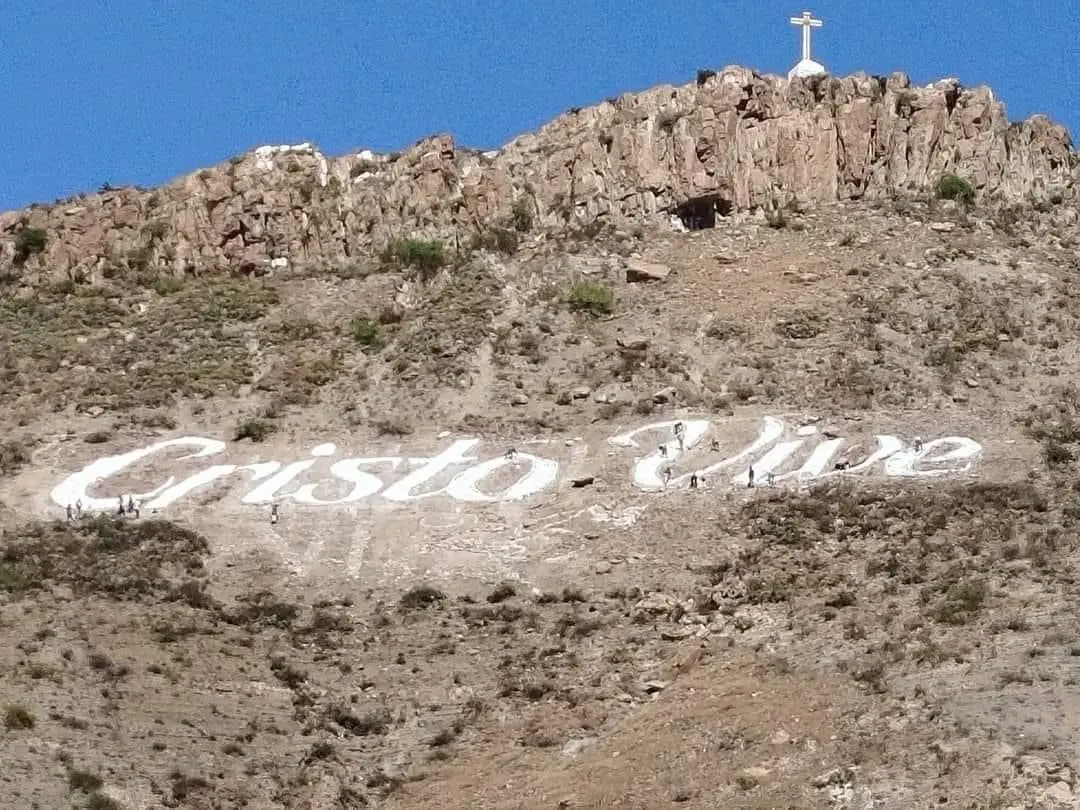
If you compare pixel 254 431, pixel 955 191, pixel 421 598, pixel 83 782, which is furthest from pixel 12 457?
pixel 955 191

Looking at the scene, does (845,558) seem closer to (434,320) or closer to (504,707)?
(504,707)

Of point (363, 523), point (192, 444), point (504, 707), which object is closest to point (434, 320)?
point (192, 444)

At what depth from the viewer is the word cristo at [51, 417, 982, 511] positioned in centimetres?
3597

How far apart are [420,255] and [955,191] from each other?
11.9 meters

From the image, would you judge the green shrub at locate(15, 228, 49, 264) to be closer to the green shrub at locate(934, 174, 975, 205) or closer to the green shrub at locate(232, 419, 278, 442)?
the green shrub at locate(232, 419, 278, 442)

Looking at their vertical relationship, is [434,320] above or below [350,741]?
above

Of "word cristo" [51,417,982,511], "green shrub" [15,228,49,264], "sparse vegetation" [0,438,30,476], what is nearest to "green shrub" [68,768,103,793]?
"word cristo" [51,417,982,511]

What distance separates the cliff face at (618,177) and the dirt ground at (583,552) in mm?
1194

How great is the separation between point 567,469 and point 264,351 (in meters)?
9.83

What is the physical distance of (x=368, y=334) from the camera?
4406 centimetres

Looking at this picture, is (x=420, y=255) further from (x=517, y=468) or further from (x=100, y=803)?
(x=100, y=803)

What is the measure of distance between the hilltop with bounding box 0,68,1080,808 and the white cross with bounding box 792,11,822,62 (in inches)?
94.2

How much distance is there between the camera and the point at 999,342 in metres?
41.0

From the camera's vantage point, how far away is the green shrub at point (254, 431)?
39.8 metres
